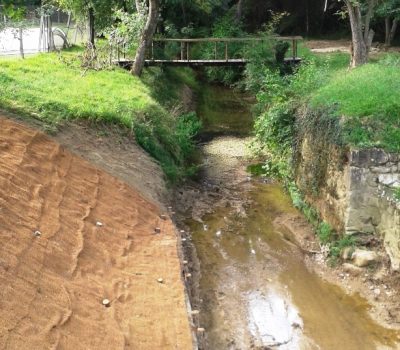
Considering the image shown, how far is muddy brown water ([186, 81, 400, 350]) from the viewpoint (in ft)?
29.7

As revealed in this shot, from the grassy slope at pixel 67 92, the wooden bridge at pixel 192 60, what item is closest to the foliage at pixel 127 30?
the wooden bridge at pixel 192 60

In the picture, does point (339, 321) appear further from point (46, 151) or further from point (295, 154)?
point (46, 151)

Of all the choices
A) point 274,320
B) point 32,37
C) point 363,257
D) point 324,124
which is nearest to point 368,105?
point 324,124

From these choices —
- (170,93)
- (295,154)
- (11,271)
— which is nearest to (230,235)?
(295,154)

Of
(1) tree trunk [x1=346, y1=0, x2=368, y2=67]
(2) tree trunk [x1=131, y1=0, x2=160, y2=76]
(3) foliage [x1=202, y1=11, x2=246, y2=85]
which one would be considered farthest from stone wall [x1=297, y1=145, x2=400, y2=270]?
(3) foliage [x1=202, y1=11, x2=246, y2=85]

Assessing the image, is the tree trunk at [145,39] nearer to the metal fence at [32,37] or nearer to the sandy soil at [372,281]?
the metal fence at [32,37]

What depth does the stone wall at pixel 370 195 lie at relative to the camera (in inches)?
423

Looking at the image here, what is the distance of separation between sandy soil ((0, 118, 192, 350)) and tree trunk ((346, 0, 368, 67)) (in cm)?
1020

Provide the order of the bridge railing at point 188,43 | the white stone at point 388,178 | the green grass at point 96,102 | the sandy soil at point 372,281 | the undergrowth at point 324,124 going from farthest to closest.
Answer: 1. the bridge railing at point 188,43
2. the green grass at point 96,102
3. the undergrowth at point 324,124
4. the white stone at point 388,178
5. the sandy soil at point 372,281

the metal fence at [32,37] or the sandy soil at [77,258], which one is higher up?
the metal fence at [32,37]

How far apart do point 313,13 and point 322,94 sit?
23.0m

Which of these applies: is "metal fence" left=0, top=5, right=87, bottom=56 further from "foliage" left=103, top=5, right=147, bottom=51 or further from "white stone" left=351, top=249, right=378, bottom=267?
"white stone" left=351, top=249, right=378, bottom=267

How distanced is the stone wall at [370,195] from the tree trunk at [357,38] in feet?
27.8

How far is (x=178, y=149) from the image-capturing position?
15.9m
